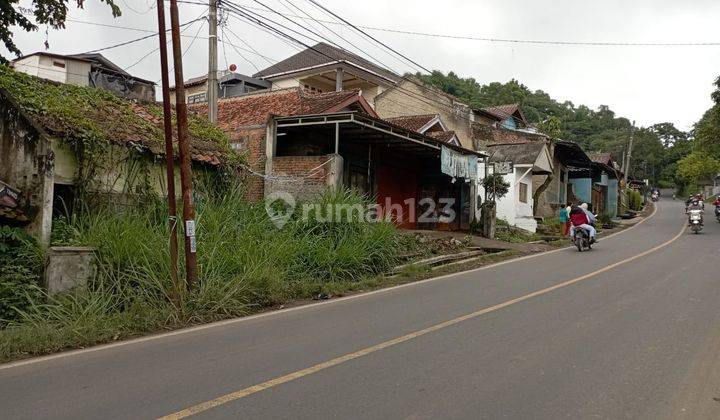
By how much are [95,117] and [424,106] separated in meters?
21.9

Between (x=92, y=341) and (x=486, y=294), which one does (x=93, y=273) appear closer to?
(x=92, y=341)

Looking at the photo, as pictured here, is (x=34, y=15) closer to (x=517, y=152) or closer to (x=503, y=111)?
(x=517, y=152)

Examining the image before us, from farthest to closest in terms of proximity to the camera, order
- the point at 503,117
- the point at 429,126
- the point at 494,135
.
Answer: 1. the point at 503,117
2. the point at 494,135
3. the point at 429,126

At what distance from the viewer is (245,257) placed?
9.66m

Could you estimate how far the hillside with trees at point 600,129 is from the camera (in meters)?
51.7

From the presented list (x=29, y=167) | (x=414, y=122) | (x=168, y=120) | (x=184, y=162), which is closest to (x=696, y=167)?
(x=414, y=122)

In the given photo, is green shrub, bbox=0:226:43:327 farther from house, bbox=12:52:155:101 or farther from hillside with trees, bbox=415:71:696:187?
hillside with trees, bbox=415:71:696:187

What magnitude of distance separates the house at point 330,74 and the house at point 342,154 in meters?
7.41

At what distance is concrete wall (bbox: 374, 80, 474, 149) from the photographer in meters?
28.0

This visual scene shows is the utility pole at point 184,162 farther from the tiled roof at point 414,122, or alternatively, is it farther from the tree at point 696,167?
the tree at point 696,167

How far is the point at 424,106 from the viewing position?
30.7m

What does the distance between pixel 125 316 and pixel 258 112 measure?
10.9 m

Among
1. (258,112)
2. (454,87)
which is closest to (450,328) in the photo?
(258,112)

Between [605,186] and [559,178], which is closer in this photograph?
[559,178]
